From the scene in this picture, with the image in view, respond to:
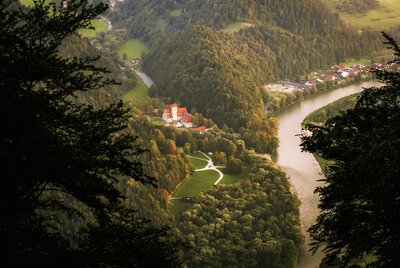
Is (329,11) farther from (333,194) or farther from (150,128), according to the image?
(333,194)

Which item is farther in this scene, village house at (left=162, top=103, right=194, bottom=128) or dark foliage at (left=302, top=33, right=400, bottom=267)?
village house at (left=162, top=103, right=194, bottom=128)

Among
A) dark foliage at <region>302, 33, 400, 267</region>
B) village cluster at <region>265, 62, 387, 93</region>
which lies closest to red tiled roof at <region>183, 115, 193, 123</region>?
village cluster at <region>265, 62, 387, 93</region>

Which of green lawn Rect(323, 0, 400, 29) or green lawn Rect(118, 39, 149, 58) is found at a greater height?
green lawn Rect(118, 39, 149, 58)

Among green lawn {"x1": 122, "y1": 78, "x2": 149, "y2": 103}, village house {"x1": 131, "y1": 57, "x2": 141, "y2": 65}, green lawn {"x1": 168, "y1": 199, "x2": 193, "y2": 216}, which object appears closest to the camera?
green lawn {"x1": 168, "y1": 199, "x2": 193, "y2": 216}

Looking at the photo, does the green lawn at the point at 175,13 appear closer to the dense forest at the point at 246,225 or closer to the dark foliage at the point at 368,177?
the dense forest at the point at 246,225

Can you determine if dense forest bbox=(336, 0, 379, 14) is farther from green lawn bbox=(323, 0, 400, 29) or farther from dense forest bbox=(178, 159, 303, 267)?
dense forest bbox=(178, 159, 303, 267)

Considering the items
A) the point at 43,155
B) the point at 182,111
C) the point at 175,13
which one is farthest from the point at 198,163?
the point at 175,13

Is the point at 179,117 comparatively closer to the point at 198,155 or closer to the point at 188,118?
the point at 188,118

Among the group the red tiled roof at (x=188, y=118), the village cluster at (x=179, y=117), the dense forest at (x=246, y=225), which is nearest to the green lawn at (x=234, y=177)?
the dense forest at (x=246, y=225)
